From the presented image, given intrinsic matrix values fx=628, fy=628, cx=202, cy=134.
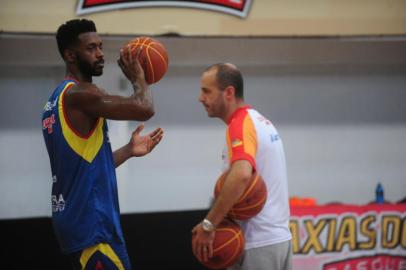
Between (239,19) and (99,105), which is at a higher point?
(239,19)

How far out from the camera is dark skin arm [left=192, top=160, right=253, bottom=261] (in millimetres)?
3456

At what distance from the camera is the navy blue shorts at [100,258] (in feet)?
10.9

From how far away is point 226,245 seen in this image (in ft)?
11.6

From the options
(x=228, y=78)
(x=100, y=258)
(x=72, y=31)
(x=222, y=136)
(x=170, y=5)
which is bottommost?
(x=100, y=258)

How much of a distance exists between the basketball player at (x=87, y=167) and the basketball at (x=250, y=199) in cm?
65

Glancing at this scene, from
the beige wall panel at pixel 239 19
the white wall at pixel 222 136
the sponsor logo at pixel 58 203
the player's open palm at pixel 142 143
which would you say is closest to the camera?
the sponsor logo at pixel 58 203

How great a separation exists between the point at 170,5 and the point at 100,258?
406 cm

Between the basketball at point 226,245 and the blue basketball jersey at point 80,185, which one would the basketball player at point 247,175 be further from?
the blue basketball jersey at point 80,185

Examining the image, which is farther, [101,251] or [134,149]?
[134,149]

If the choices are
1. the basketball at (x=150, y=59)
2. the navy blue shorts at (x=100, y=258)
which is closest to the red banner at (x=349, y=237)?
the basketball at (x=150, y=59)

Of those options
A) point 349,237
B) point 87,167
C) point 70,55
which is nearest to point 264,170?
point 87,167

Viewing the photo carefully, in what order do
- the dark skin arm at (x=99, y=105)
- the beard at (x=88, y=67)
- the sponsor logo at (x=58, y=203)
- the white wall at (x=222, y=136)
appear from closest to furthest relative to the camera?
the dark skin arm at (x=99, y=105) → the sponsor logo at (x=58, y=203) → the beard at (x=88, y=67) → the white wall at (x=222, y=136)

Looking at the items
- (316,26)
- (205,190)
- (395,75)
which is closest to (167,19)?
(316,26)

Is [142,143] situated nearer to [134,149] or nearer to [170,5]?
[134,149]
